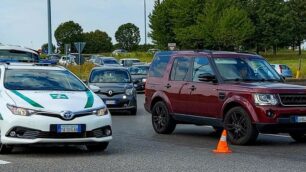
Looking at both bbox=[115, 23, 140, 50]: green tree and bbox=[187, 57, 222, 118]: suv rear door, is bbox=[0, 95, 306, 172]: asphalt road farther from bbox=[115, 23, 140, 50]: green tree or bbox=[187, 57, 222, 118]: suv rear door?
bbox=[115, 23, 140, 50]: green tree

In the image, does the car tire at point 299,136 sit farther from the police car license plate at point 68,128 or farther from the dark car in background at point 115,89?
the dark car in background at point 115,89

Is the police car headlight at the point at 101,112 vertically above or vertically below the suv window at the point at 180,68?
below

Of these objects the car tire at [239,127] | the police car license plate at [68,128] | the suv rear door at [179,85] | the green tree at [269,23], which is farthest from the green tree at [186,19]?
the police car license plate at [68,128]

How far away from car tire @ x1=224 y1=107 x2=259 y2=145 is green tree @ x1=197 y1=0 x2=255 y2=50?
6825cm

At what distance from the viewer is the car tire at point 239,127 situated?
1246 centimetres

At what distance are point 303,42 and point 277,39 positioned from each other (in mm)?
20193

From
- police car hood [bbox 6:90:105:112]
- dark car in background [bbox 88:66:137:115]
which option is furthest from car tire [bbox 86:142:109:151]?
dark car in background [bbox 88:66:137:115]

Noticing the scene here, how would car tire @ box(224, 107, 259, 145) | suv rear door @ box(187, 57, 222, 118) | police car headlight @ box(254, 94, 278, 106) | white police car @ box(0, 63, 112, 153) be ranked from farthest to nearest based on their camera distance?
suv rear door @ box(187, 57, 222, 118) → car tire @ box(224, 107, 259, 145) → police car headlight @ box(254, 94, 278, 106) → white police car @ box(0, 63, 112, 153)

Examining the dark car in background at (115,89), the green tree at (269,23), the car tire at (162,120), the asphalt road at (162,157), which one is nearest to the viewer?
the asphalt road at (162,157)

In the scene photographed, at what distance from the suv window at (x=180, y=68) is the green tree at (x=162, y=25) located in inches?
3013

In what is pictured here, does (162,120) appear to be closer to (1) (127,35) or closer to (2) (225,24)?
(2) (225,24)

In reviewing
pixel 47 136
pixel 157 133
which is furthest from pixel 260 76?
pixel 47 136

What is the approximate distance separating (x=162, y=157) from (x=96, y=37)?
145402 millimetres

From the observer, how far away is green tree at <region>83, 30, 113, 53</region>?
502 feet
